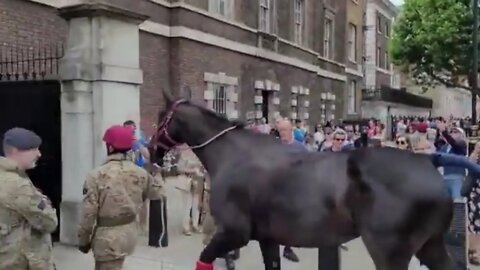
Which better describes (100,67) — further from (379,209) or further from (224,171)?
(379,209)

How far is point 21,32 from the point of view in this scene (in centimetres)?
1284

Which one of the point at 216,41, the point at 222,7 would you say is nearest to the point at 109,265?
the point at 216,41

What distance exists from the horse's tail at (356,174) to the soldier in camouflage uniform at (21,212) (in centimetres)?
235

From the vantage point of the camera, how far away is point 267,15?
81.1 feet

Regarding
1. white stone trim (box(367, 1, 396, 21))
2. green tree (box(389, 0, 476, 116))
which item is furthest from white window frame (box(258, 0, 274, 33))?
white stone trim (box(367, 1, 396, 21))

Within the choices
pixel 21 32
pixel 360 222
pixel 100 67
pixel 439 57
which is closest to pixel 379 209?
pixel 360 222

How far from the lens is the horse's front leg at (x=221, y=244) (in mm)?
5727

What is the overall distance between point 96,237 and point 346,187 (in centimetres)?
200

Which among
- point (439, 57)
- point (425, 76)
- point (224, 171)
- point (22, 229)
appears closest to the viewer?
point (22, 229)

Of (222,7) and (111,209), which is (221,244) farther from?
(222,7)

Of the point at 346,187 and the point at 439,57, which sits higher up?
the point at 439,57

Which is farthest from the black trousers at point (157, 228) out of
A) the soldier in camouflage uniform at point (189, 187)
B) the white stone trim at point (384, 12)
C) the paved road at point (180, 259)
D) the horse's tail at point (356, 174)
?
the white stone trim at point (384, 12)

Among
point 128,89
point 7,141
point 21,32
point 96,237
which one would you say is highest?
point 21,32

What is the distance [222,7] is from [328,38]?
14.1m
